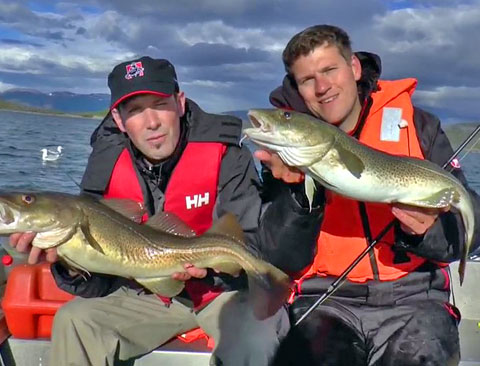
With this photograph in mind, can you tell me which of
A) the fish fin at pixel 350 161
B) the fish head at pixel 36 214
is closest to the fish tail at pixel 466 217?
the fish fin at pixel 350 161

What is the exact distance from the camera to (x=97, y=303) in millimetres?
4305

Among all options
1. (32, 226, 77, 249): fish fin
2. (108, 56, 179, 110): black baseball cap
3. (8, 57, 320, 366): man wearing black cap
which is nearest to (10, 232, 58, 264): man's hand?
(32, 226, 77, 249): fish fin

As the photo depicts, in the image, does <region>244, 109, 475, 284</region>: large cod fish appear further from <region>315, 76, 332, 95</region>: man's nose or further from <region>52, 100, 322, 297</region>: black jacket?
<region>315, 76, 332, 95</region>: man's nose

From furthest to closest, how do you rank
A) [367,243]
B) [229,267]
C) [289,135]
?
[367,243], [229,267], [289,135]

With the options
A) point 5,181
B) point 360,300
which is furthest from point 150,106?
point 5,181

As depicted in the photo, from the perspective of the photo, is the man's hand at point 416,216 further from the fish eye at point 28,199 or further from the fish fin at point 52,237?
the fish eye at point 28,199

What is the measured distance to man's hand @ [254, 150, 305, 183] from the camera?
11.4 feet

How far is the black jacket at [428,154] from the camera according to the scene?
391cm

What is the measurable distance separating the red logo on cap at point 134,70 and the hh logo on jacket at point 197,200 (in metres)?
0.96

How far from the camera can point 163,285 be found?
401 cm

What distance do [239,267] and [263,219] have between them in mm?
392

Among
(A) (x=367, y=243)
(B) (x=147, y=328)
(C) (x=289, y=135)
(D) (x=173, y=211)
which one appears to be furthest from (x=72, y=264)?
(A) (x=367, y=243)

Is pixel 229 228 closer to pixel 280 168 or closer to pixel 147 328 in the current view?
pixel 280 168

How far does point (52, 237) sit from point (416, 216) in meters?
2.16
